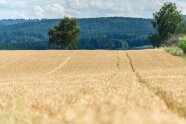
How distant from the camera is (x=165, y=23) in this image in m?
161

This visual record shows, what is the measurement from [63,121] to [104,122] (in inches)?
15.3

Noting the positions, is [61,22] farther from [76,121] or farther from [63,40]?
[76,121]

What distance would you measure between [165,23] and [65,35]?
3360 cm

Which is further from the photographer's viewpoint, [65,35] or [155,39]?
[155,39]

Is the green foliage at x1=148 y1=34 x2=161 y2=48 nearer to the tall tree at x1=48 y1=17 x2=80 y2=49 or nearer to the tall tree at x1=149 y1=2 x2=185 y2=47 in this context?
the tall tree at x1=149 y1=2 x2=185 y2=47

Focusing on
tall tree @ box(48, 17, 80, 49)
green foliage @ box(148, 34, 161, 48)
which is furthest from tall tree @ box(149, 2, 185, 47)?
tall tree @ box(48, 17, 80, 49)

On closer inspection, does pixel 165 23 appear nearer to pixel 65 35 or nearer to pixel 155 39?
pixel 155 39

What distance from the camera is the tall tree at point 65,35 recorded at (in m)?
153

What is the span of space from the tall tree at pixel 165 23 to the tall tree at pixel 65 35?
25.7 metres

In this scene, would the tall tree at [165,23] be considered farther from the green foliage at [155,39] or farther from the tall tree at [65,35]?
the tall tree at [65,35]

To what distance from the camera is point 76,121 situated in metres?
3.22

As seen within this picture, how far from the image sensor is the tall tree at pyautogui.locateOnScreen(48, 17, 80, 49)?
502 feet

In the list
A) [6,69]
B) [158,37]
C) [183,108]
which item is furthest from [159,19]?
[183,108]

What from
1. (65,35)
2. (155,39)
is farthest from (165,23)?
(65,35)
